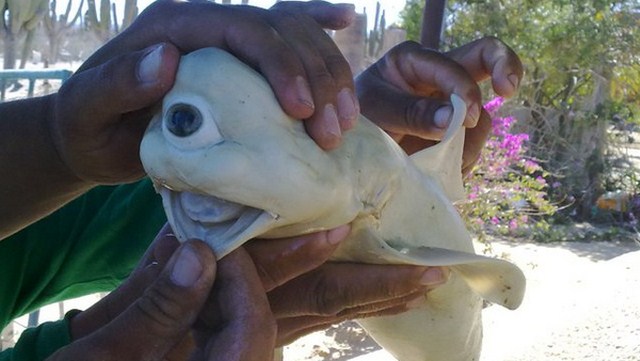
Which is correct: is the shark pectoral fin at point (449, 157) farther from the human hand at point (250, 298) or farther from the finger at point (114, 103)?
the finger at point (114, 103)

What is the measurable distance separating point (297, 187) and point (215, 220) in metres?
0.10

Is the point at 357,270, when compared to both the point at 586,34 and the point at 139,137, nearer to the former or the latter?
the point at 139,137

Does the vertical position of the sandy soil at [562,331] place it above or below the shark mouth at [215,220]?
below

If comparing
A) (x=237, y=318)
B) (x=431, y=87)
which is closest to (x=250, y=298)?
(x=237, y=318)

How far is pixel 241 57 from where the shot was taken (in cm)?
100

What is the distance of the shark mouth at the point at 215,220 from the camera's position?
0.96 meters

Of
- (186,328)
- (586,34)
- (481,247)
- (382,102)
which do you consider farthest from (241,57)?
(586,34)

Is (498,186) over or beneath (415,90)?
beneath

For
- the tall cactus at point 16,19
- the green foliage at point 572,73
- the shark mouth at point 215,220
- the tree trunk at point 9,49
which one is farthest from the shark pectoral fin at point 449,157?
the tree trunk at point 9,49

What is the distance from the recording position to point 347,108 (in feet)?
3.37

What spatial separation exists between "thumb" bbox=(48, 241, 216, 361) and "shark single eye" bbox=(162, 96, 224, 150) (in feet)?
0.38

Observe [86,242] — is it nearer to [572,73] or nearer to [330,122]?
[330,122]

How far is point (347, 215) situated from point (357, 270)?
128mm

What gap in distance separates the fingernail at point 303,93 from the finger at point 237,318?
0.19 meters
